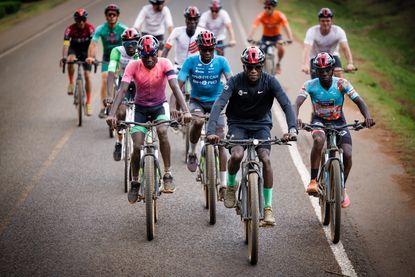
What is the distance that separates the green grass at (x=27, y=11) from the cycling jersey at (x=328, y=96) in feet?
76.4

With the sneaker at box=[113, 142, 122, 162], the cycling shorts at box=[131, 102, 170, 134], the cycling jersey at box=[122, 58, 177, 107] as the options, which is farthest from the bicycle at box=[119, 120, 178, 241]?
the sneaker at box=[113, 142, 122, 162]

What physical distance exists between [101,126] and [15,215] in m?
5.36

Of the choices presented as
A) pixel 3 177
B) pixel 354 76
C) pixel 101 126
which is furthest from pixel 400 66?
pixel 3 177

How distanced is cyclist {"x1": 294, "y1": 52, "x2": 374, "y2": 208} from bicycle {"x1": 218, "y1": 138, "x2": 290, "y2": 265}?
1.30m

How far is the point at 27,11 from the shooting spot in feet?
119

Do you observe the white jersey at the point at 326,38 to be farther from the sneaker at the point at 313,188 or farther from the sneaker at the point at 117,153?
the sneaker at the point at 313,188

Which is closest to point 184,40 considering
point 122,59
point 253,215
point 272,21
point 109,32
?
point 122,59

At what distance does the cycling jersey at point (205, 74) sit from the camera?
406 inches

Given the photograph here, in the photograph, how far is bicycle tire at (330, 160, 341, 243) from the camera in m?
8.21

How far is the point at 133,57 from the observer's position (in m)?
11.5

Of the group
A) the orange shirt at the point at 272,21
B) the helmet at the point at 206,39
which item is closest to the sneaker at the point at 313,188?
the helmet at the point at 206,39

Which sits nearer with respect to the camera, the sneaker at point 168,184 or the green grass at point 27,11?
the sneaker at point 168,184

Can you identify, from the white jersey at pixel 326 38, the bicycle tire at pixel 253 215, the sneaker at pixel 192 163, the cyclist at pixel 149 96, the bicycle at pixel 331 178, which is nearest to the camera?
the bicycle tire at pixel 253 215

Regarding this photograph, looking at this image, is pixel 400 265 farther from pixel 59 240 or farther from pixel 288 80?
pixel 288 80
